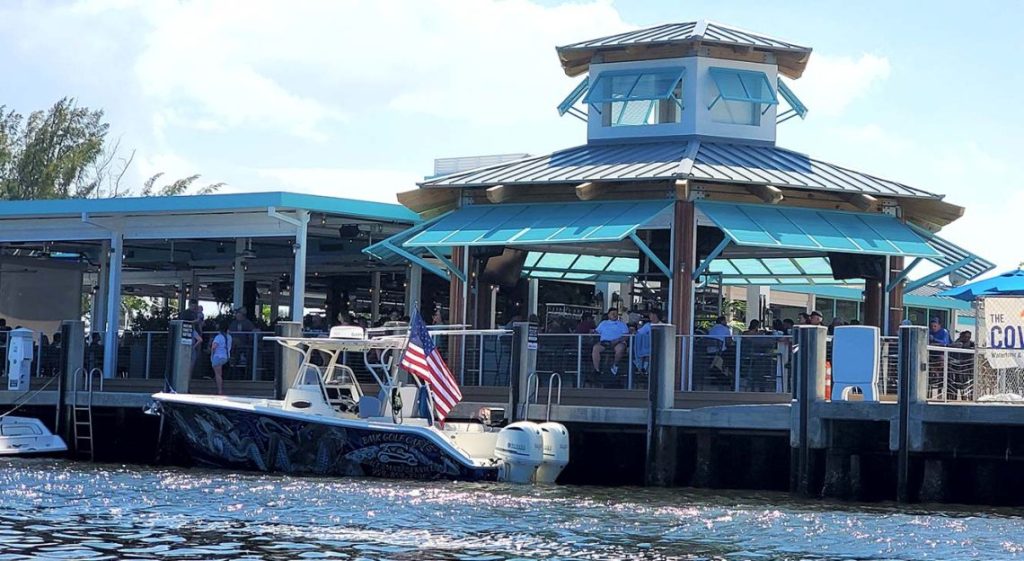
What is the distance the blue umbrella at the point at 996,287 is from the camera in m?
29.1

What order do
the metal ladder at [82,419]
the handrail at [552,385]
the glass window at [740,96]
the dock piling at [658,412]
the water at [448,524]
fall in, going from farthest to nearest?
the glass window at [740,96], the metal ladder at [82,419], the handrail at [552,385], the dock piling at [658,412], the water at [448,524]

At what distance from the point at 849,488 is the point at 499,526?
6694 mm

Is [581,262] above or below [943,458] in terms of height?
above

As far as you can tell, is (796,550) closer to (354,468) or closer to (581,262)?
(354,468)

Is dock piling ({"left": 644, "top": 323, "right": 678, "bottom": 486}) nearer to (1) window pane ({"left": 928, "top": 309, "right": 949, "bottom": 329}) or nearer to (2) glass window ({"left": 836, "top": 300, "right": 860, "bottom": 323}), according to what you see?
(2) glass window ({"left": 836, "top": 300, "right": 860, "bottom": 323})

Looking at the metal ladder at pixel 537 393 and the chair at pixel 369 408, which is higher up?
the metal ladder at pixel 537 393

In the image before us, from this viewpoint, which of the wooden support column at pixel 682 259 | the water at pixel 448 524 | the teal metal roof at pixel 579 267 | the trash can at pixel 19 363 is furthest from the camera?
the teal metal roof at pixel 579 267

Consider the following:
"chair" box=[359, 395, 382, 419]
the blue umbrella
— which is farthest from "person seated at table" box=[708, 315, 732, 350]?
"chair" box=[359, 395, 382, 419]

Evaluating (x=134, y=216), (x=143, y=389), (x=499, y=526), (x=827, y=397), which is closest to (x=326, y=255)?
(x=134, y=216)

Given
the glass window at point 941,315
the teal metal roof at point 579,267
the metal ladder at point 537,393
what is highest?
the glass window at point 941,315

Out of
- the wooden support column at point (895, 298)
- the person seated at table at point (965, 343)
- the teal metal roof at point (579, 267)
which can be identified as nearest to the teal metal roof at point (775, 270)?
the teal metal roof at point (579, 267)

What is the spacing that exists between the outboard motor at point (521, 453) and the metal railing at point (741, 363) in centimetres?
297

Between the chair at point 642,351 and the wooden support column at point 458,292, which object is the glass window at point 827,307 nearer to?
the wooden support column at point 458,292

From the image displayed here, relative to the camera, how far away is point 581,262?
35.1m
